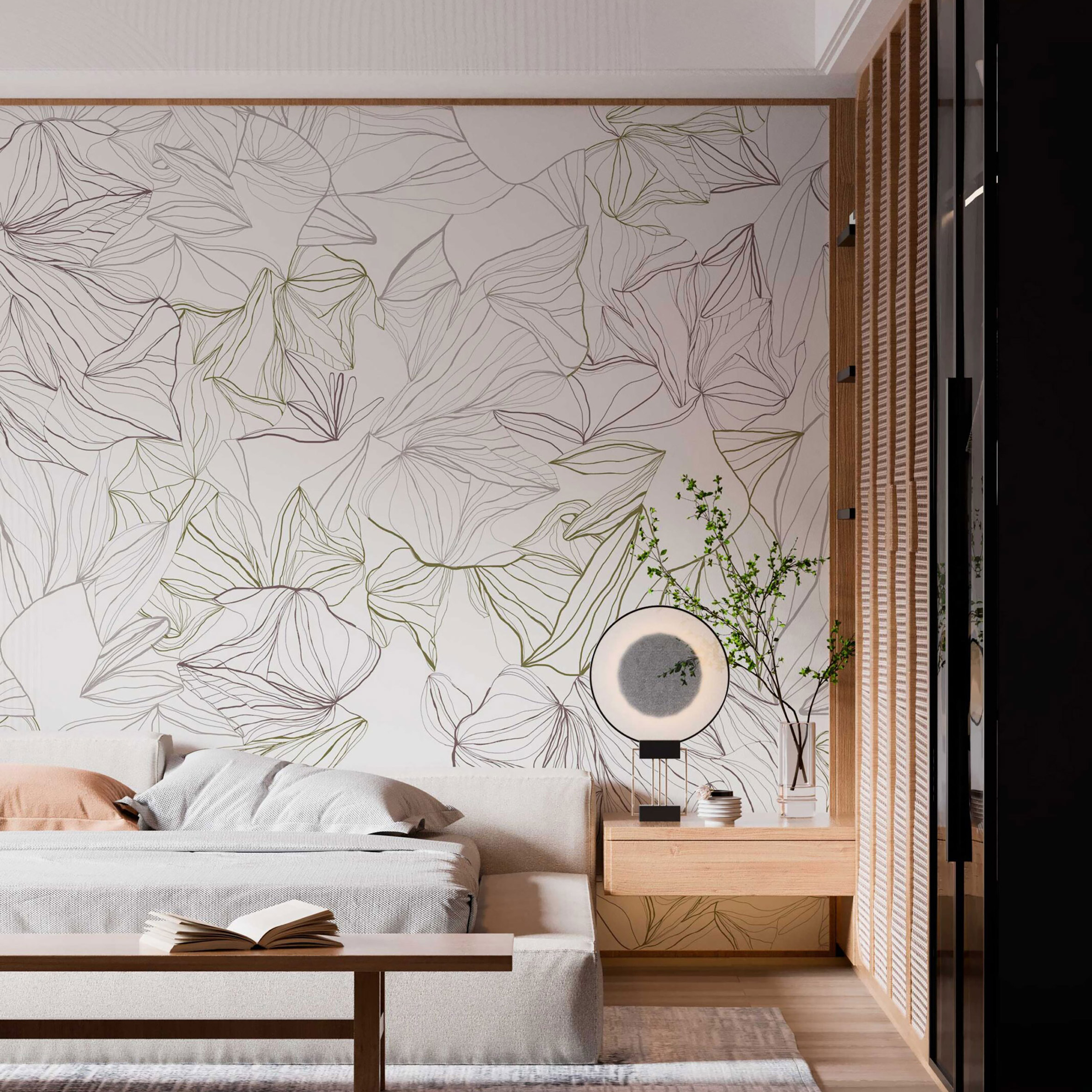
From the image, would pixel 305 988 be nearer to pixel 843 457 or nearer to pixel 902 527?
pixel 902 527

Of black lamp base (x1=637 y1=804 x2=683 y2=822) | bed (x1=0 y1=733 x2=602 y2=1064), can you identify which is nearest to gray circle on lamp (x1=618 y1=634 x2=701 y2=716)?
black lamp base (x1=637 y1=804 x2=683 y2=822)

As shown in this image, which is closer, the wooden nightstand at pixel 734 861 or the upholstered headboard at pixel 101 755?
the wooden nightstand at pixel 734 861

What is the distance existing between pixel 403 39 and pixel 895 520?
208cm

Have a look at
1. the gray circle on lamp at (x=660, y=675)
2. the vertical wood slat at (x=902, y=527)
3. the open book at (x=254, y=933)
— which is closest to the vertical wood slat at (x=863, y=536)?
the vertical wood slat at (x=902, y=527)

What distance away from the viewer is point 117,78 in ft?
11.6

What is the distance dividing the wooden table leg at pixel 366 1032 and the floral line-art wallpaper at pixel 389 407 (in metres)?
1.52

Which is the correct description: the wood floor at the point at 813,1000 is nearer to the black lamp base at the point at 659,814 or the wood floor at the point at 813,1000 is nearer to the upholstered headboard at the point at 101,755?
the black lamp base at the point at 659,814

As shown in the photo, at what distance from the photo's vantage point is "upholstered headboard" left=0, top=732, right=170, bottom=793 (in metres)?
3.45

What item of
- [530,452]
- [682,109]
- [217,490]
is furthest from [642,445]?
[217,490]

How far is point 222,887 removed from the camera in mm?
2561

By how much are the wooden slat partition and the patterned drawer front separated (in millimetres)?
96

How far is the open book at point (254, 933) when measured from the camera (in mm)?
2061
